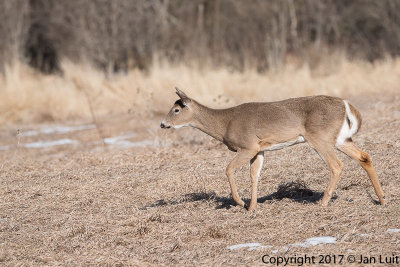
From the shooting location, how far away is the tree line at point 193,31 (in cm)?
2330

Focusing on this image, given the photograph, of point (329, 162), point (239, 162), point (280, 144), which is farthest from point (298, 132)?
point (239, 162)

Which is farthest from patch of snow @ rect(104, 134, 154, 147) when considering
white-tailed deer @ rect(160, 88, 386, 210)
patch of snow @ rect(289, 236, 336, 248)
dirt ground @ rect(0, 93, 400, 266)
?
patch of snow @ rect(289, 236, 336, 248)

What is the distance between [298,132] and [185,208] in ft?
5.02

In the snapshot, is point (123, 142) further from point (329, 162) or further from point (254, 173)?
point (329, 162)

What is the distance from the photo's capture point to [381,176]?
26.0 feet

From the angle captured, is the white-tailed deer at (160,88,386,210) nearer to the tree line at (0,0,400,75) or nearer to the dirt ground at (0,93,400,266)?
the dirt ground at (0,93,400,266)

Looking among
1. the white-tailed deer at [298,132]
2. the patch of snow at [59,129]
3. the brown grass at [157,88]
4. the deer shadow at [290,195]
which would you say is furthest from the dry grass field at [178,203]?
the brown grass at [157,88]

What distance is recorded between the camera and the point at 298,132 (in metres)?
7.15

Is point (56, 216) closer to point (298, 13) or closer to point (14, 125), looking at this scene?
point (14, 125)

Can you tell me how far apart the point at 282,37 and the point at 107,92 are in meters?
8.94

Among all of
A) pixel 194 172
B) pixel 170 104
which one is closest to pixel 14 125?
pixel 170 104

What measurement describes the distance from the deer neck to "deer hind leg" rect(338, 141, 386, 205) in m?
1.39

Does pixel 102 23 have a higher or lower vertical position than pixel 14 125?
higher

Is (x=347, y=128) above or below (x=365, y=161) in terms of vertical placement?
above
